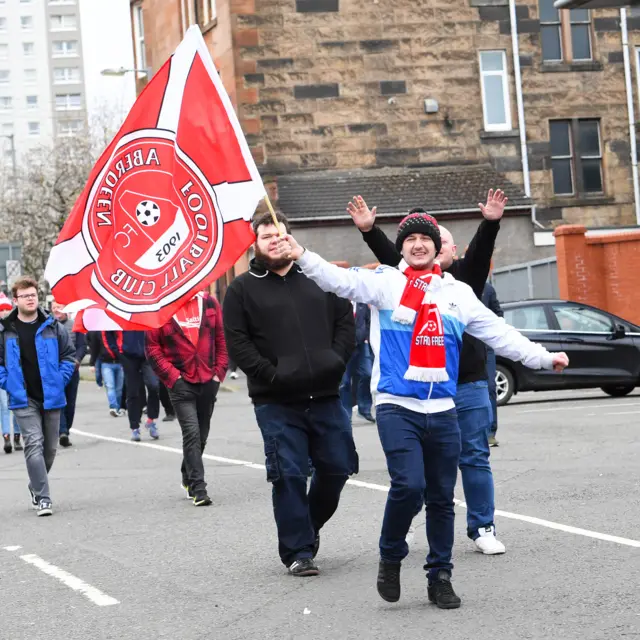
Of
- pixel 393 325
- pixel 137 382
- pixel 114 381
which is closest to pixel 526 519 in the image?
pixel 393 325

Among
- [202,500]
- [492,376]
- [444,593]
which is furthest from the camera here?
[492,376]

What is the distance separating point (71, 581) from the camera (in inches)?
324

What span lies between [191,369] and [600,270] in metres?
17.5

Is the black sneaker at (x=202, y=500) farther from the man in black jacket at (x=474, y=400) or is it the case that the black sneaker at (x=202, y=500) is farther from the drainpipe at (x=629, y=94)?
the drainpipe at (x=629, y=94)

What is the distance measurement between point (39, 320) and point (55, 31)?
14012 cm

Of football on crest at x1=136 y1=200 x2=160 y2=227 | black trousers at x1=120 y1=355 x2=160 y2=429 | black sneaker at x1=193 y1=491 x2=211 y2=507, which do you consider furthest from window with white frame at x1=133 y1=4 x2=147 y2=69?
football on crest at x1=136 y1=200 x2=160 y2=227

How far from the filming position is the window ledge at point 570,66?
35.2 meters

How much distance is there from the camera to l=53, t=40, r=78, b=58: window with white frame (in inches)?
5773

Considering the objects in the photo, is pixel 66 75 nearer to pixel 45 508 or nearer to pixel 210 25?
pixel 210 25

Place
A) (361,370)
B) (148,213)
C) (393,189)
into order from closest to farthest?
(148,213)
(361,370)
(393,189)

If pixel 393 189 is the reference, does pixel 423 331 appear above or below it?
below

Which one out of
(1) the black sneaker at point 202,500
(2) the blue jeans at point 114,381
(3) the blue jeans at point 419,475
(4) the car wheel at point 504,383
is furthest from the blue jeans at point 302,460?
(2) the blue jeans at point 114,381

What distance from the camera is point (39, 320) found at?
12008 millimetres

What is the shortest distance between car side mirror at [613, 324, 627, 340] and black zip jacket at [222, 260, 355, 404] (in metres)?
13.2
